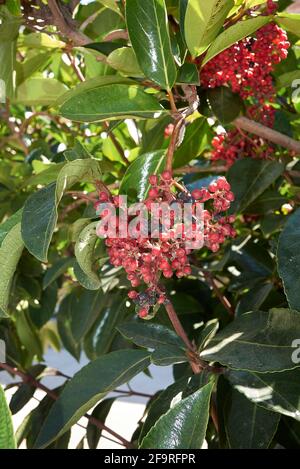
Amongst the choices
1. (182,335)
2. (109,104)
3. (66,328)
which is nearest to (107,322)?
(66,328)

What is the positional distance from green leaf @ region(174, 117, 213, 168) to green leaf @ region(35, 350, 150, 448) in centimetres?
32

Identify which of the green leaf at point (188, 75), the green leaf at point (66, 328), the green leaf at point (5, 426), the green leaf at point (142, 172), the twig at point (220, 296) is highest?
the green leaf at point (188, 75)

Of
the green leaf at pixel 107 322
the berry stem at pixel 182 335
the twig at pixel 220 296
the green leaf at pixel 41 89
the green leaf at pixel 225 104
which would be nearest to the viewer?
the berry stem at pixel 182 335

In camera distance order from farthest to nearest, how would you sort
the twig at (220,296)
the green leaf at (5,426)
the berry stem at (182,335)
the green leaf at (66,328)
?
1. the green leaf at (66,328)
2. the twig at (220,296)
3. the berry stem at (182,335)
4. the green leaf at (5,426)

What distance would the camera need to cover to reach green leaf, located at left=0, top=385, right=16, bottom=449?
1.08ft

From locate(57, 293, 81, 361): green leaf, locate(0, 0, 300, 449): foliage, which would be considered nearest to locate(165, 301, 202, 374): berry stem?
locate(0, 0, 300, 449): foliage

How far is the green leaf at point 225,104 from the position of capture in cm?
74

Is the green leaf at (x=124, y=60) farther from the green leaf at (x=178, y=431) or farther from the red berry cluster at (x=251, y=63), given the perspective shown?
the green leaf at (x=178, y=431)

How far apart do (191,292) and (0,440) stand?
2.56 feet

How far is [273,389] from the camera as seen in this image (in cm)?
64

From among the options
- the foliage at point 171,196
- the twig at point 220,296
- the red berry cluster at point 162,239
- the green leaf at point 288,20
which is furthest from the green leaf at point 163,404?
the green leaf at point 288,20

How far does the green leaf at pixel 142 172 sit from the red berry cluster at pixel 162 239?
0.18 ft

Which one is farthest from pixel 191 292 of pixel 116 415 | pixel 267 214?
pixel 116 415

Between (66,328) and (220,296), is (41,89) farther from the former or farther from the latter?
(66,328)
